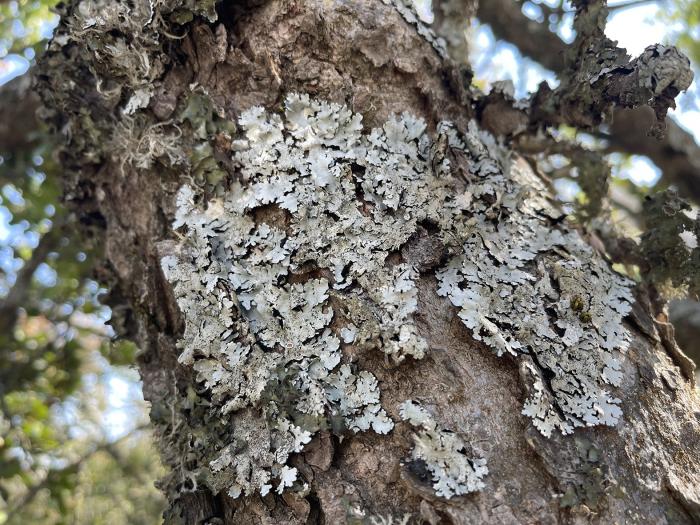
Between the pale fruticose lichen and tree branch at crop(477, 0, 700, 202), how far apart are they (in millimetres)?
2212

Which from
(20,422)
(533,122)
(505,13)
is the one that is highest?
(505,13)

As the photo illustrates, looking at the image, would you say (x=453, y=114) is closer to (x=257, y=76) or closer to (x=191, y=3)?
(x=257, y=76)

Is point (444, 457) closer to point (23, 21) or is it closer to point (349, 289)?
point (349, 289)

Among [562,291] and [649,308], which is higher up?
[649,308]

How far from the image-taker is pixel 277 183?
4.46 ft

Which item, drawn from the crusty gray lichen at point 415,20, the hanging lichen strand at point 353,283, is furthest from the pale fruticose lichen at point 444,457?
the crusty gray lichen at point 415,20

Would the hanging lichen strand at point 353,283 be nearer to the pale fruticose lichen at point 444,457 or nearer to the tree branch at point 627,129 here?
the pale fruticose lichen at point 444,457

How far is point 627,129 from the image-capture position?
282cm

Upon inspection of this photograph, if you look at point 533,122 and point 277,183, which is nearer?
point 277,183

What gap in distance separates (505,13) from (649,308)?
206cm

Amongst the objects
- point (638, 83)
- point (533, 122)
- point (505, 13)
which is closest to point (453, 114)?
point (533, 122)

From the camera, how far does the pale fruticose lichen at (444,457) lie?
104 centimetres

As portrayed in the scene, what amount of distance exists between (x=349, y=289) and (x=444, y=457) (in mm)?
388

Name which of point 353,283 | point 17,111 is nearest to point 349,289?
point 353,283
